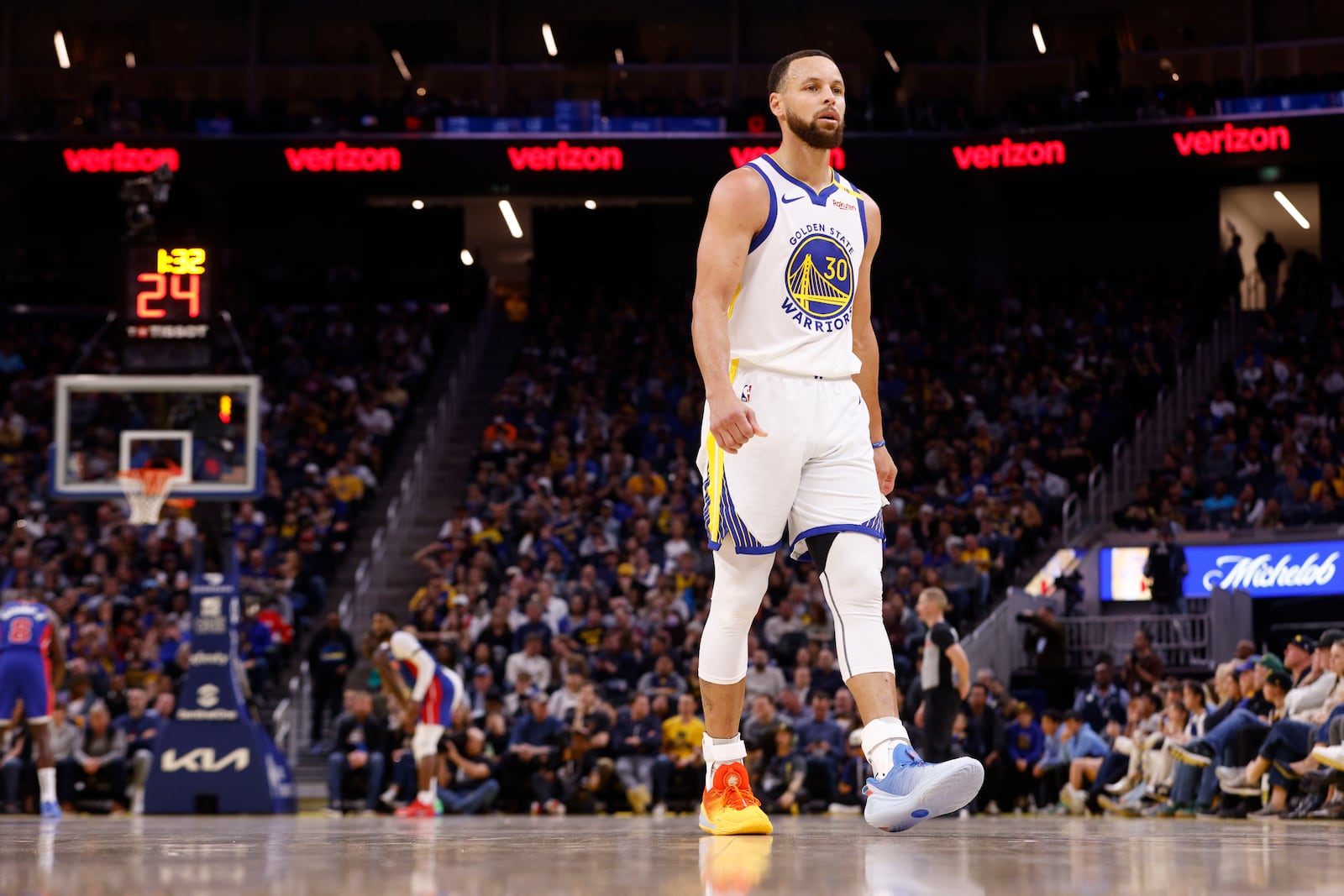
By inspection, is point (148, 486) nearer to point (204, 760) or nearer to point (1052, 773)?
point (204, 760)

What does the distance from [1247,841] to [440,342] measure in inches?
928

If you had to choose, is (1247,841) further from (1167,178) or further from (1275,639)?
(1167,178)

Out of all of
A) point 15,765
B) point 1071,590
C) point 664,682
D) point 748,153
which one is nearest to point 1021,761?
point 664,682

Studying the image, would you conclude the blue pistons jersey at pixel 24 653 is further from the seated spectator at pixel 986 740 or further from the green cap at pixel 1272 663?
the green cap at pixel 1272 663

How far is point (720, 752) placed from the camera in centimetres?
533

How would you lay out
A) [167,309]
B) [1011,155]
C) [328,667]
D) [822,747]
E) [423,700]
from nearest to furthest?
Result: [423,700] → [167,309] → [822,747] → [328,667] → [1011,155]

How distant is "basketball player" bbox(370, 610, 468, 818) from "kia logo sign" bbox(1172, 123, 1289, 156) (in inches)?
588

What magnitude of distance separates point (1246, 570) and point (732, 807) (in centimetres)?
1498

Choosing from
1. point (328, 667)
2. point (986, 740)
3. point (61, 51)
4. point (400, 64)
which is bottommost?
point (986, 740)

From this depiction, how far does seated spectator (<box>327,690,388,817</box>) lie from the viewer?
15.7m

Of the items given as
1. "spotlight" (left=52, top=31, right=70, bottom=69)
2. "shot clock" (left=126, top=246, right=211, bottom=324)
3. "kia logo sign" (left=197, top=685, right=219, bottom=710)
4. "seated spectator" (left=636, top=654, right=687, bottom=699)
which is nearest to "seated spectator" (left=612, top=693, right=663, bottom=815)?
"seated spectator" (left=636, top=654, right=687, bottom=699)

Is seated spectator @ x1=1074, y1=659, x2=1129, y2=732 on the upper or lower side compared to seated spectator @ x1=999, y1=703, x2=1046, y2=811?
upper

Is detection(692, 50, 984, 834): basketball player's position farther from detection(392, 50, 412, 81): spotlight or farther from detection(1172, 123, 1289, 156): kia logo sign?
detection(392, 50, 412, 81): spotlight

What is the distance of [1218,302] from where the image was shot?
25.2 meters
